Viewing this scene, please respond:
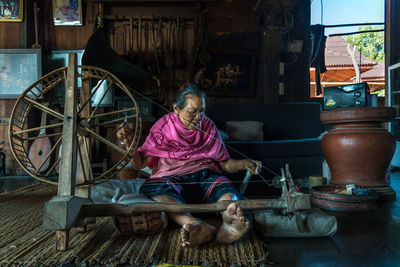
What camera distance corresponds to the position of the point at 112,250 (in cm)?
130

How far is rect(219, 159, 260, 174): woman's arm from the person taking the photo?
166 centimetres

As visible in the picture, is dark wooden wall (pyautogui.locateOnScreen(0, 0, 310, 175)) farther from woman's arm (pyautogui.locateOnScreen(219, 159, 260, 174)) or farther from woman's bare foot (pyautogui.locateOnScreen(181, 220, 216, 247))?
woman's bare foot (pyautogui.locateOnScreen(181, 220, 216, 247))

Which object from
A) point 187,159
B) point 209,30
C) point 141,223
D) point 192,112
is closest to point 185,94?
point 192,112

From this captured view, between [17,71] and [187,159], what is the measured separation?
4272mm

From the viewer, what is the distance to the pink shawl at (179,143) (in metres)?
1.87

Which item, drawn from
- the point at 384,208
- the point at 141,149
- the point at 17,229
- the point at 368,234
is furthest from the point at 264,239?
the point at 17,229

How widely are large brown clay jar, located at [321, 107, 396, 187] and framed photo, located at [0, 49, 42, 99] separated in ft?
15.0

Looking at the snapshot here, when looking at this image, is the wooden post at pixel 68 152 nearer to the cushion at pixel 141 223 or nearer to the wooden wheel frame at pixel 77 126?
the wooden wheel frame at pixel 77 126

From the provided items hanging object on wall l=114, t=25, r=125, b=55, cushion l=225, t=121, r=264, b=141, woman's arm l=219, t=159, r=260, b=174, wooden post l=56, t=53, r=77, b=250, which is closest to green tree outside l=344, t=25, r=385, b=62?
hanging object on wall l=114, t=25, r=125, b=55

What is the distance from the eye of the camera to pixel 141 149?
1906mm

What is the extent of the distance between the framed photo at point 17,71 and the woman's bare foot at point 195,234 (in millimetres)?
4503

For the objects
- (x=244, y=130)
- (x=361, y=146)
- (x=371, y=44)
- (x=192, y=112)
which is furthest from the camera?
(x=371, y=44)

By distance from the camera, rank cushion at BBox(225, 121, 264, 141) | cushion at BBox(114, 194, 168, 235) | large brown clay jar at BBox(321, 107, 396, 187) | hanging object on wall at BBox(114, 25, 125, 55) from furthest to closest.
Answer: hanging object on wall at BBox(114, 25, 125, 55)
cushion at BBox(225, 121, 264, 141)
large brown clay jar at BBox(321, 107, 396, 187)
cushion at BBox(114, 194, 168, 235)

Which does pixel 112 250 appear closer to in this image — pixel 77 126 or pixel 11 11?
pixel 77 126
